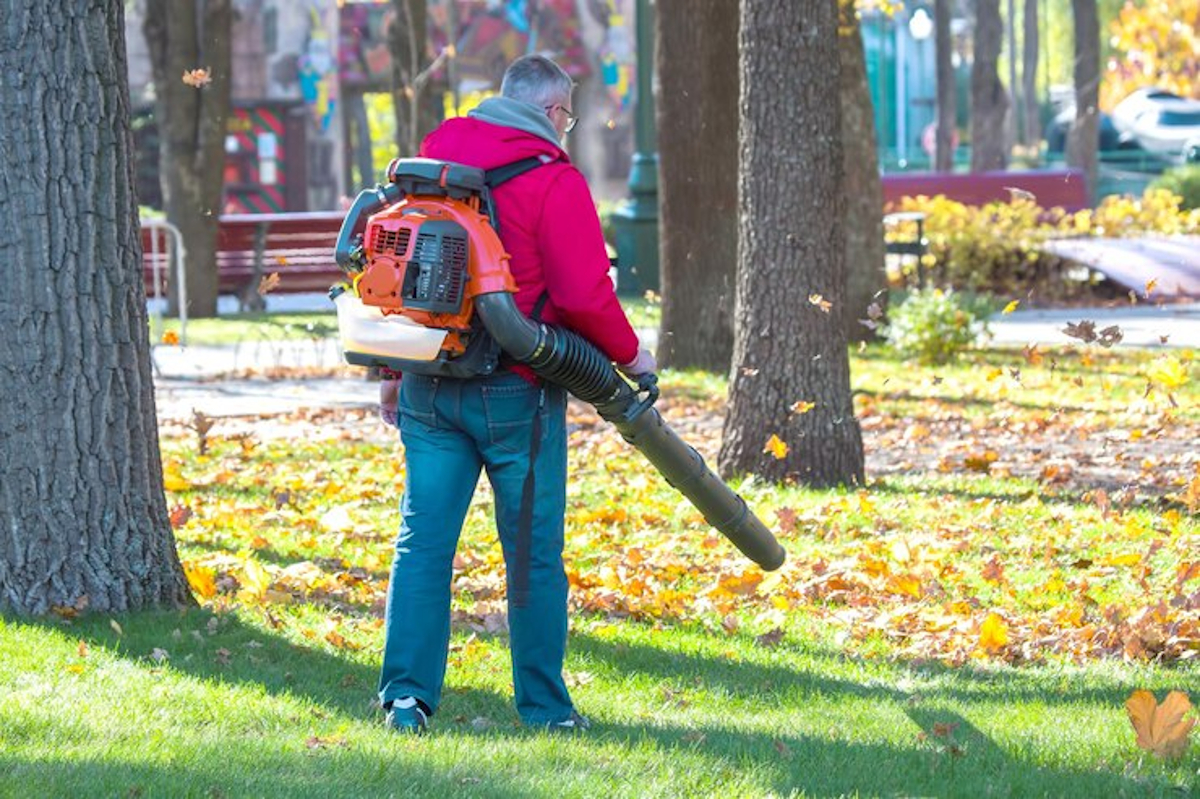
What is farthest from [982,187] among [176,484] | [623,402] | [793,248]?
[623,402]

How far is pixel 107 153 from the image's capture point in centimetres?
612

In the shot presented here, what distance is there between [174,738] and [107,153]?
87.8 inches

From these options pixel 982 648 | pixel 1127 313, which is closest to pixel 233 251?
pixel 1127 313

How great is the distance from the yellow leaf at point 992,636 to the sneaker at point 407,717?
2094 mm

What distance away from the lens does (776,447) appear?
9.24 metres

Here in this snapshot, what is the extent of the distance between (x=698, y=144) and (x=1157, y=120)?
150 feet

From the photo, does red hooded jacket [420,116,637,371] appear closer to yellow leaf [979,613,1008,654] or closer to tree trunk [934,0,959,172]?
yellow leaf [979,613,1008,654]

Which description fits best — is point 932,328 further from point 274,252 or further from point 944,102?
point 944,102

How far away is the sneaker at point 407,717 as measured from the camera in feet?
15.9

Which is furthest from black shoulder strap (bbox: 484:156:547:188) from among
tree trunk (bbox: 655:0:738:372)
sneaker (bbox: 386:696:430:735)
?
tree trunk (bbox: 655:0:738:372)

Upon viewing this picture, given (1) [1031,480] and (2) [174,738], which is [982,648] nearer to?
(2) [174,738]

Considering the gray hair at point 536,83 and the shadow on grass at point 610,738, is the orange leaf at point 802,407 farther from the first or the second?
the gray hair at point 536,83

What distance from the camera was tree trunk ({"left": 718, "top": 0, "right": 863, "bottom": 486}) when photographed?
9242 millimetres

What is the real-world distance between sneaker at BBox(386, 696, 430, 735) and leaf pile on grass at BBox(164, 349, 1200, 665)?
3.74 feet
